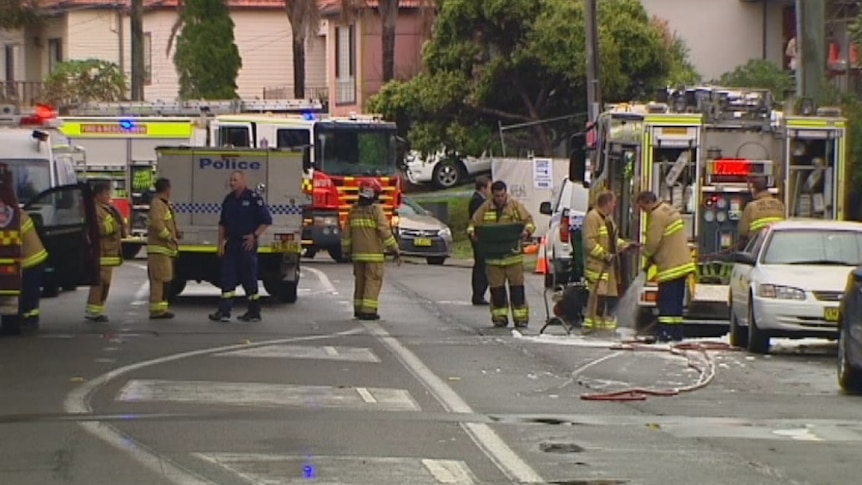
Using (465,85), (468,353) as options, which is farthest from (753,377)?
(465,85)

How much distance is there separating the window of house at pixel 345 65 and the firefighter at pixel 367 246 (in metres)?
37.3

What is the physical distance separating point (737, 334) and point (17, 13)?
10537mm

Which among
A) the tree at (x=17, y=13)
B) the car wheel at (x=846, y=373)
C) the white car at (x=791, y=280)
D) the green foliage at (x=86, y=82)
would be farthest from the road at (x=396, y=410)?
the green foliage at (x=86, y=82)

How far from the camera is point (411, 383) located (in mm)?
15469

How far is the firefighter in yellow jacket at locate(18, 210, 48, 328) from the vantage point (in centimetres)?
1980

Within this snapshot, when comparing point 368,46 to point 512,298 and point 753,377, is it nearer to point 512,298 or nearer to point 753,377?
point 512,298

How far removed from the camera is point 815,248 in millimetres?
19500

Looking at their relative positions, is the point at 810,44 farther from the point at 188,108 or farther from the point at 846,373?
the point at 188,108

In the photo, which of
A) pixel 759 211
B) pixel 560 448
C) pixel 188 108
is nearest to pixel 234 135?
pixel 188 108

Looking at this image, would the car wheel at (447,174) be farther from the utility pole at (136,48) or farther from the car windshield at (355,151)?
the car windshield at (355,151)

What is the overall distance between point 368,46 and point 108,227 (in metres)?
37.4

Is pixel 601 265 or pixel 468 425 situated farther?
pixel 601 265

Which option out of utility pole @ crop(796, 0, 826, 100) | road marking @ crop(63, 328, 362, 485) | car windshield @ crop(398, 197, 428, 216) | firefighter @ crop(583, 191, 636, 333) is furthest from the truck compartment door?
car windshield @ crop(398, 197, 428, 216)

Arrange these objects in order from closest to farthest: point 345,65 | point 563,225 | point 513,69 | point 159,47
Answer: point 563,225
point 513,69
point 345,65
point 159,47
